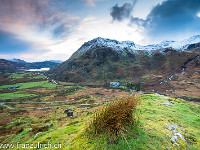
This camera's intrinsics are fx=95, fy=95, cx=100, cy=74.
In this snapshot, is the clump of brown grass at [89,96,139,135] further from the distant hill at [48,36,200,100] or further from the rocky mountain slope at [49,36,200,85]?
the rocky mountain slope at [49,36,200,85]

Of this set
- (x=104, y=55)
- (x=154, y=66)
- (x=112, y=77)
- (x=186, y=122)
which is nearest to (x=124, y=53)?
(x=104, y=55)

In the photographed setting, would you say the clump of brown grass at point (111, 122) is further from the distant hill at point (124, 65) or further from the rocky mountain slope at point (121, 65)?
the rocky mountain slope at point (121, 65)

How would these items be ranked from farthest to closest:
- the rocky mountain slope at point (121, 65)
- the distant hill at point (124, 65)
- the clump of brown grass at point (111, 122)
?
1. the rocky mountain slope at point (121, 65)
2. the distant hill at point (124, 65)
3. the clump of brown grass at point (111, 122)

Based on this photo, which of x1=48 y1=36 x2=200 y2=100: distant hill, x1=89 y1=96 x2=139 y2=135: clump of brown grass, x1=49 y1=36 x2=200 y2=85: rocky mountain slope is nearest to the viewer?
x1=89 y1=96 x2=139 y2=135: clump of brown grass

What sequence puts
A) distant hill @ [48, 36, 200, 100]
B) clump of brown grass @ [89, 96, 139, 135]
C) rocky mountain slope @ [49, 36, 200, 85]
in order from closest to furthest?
1. clump of brown grass @ [89, 96, 139, 135]
2. distant hill @ [48, 36, 200, 100]
3. rocky mountain slope @ [49, 36, 200, 85]

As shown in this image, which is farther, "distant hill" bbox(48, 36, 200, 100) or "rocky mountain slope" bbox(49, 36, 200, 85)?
"rocky mountain slope" bbox(49, 36, 200, 85)

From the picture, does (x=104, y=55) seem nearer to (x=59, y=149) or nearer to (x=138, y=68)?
(x=138, y=68)

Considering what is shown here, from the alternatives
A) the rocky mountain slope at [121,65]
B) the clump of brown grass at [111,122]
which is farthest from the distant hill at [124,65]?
the clump of brown grass at [111,122]

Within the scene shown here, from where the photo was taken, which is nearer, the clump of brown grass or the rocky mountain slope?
the clump of brown grass

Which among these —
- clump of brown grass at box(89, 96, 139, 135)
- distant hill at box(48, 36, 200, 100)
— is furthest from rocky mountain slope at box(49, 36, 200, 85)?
clump of brown grass at box(89, 96, 139, 135)

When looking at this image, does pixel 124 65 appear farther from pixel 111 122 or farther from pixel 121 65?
pixel 111 122

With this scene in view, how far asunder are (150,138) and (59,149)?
406 centimetres

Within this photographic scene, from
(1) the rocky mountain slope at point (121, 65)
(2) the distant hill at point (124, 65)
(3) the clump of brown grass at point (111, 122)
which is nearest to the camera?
(3) the clump of brown grass at point (111, 122)

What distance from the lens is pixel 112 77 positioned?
112375mm
